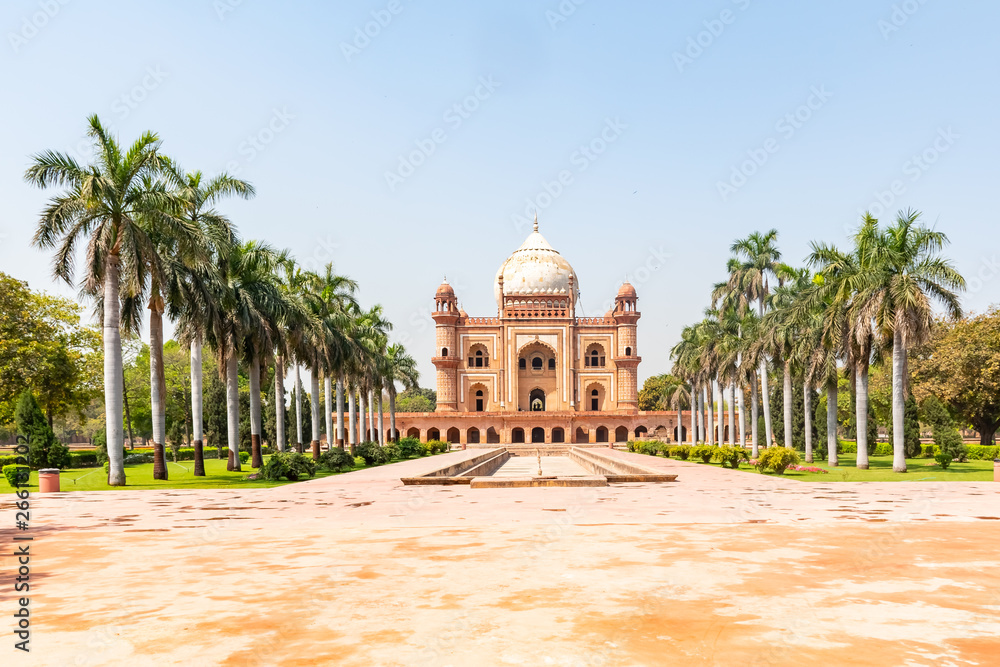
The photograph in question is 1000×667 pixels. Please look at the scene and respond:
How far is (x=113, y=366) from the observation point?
71.2 ft

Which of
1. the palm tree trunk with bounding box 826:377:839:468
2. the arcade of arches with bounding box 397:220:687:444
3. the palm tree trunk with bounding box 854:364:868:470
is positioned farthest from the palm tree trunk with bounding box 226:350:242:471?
the arcade of arches with bounding box 397:220:687:444

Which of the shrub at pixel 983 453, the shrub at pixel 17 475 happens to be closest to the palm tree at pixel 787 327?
the shrub at pixel 983 453

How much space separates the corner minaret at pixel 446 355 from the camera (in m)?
69.6

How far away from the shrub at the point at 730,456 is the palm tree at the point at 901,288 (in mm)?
5653

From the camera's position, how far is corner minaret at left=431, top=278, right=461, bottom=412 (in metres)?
69.6

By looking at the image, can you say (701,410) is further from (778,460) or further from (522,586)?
(522,586)

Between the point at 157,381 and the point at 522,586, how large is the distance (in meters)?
18.5

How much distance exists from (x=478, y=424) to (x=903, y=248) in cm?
4385

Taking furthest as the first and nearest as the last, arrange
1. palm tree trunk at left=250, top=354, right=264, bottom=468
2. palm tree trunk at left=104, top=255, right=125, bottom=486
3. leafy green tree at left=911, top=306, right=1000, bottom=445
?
leafy green tree at left=911, top=306, right=1000, bottom=445
palm tree trunk at left=250, top=354, right=264, bottom=468
palm tree trunk at left=104, top=255, right=125, bottom=486

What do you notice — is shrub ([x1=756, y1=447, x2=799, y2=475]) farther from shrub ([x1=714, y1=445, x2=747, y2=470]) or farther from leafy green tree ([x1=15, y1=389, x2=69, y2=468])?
leafy green tree ([x1=15, y1=389, x2=69, y2=468])

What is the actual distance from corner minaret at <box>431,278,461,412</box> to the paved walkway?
5497 cm

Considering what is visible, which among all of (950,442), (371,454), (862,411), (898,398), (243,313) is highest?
(243,313)

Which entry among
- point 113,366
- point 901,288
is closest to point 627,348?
point 901,288

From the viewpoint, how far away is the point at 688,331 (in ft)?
168
